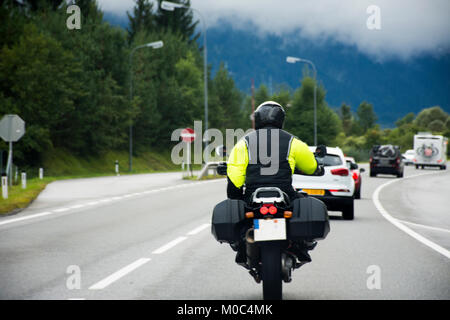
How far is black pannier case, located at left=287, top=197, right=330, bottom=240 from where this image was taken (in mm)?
5723

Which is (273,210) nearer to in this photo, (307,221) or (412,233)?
(307,221)

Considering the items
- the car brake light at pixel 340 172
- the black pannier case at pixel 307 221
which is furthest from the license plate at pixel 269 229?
the car brake light at pixel 340 172

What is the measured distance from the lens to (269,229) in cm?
564

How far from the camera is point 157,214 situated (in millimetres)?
15961

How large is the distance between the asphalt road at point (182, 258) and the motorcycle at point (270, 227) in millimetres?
690

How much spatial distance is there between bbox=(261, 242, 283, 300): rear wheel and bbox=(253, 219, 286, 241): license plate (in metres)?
0.10

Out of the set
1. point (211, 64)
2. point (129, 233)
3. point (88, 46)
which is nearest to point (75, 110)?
point (88, 46)

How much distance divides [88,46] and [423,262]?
4456cm

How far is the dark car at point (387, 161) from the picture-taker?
38500 millimetres

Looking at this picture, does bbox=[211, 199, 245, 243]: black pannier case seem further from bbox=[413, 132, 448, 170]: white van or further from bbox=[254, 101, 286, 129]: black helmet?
bbox=[413, 132, 448, 170]: white van

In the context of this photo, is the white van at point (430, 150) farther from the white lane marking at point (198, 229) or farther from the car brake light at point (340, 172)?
the white lane marking at point (198, 229)

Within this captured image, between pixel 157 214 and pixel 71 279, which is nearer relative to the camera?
pixel 71 279

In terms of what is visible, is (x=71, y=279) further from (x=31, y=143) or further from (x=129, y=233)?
(x=31, y=143)

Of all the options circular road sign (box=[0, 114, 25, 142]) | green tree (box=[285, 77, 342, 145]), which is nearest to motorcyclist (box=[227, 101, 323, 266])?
circular road sign (box=[0, 114, 25, 142])
